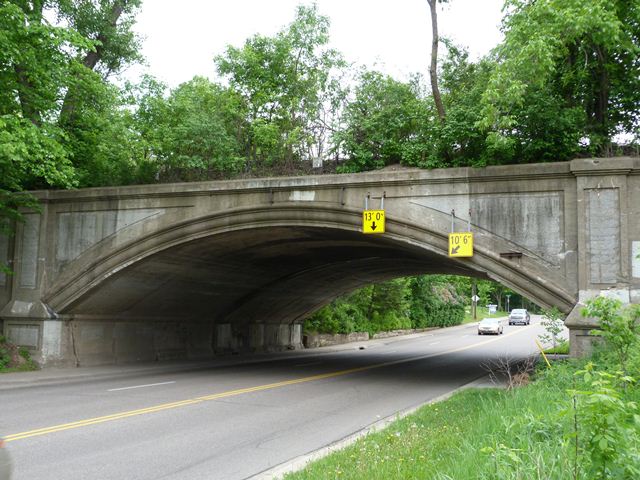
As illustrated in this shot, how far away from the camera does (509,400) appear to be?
26.0ft

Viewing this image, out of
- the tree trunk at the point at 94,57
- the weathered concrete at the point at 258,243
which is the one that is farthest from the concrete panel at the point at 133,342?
the tree trunk at the point at 94,57

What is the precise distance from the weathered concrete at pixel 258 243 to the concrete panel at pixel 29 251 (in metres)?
0.04

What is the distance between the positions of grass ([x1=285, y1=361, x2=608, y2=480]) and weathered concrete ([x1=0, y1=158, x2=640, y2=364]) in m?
5.29

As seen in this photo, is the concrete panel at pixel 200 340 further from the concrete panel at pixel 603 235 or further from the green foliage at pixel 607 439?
the green foliage at pixel 607 439

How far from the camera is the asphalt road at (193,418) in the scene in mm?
6762

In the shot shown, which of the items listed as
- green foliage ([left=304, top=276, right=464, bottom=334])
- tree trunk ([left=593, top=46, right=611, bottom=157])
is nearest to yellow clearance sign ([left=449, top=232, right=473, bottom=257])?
tree trunk ([left=593, top=46, right=611, bottom=157])

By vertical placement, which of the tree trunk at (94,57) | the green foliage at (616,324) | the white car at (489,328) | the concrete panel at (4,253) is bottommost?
the white car at (489,328)

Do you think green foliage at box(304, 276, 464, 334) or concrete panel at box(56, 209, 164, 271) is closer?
concrete panel at box(56, 209, 164, 271)

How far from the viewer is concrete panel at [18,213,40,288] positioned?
60.5 ft

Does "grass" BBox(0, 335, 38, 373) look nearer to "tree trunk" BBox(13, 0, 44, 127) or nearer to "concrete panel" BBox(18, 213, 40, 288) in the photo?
"concrete panel" BBox(18, 213, 40, 288)

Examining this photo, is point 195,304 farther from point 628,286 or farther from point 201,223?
point 628,286

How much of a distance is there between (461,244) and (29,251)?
13.2 m

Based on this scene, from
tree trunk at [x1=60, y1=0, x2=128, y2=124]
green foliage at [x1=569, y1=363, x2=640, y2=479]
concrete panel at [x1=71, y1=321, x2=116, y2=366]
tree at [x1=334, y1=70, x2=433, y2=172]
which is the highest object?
tree trunk at [x1=60, y1=0, x2=128, y2=124]

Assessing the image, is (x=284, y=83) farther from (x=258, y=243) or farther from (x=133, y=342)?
(x=133, y=342)
